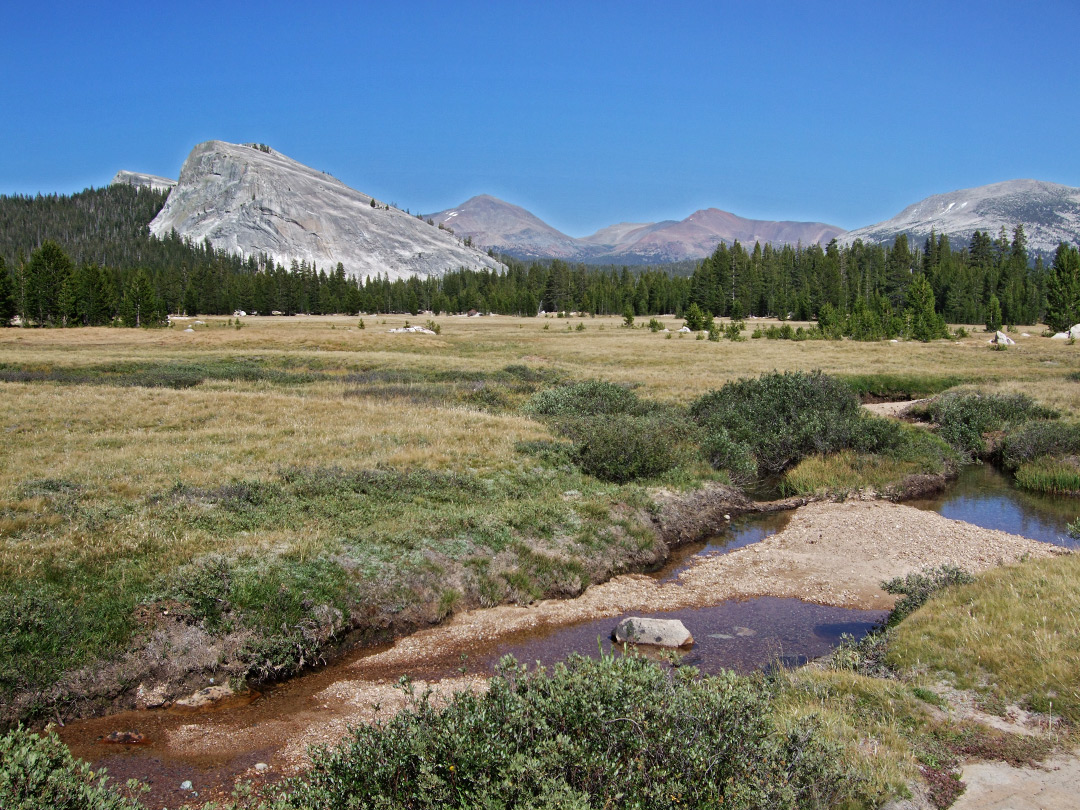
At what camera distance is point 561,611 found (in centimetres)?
1324

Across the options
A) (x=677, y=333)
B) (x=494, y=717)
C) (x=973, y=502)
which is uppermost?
(x=677, y=333)

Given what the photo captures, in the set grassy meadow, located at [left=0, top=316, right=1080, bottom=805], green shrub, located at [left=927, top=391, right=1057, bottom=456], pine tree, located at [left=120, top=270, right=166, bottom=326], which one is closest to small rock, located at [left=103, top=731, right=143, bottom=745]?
grassy meadow, located at [left=0, top=316, right=1080, bottom=805]

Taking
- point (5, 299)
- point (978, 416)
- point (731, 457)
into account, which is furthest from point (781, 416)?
point (5, 299)

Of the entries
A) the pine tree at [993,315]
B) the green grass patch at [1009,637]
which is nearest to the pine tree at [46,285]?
the green grass patch at [1009,637]

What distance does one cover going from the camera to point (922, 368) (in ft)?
150

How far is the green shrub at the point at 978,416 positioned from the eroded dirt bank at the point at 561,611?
941cm

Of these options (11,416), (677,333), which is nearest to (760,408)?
(11,416)

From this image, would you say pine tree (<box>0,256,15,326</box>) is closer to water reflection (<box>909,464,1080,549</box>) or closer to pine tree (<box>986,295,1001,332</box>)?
water reflection (<box>909,464,1080,549</box>)

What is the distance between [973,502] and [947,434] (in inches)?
279

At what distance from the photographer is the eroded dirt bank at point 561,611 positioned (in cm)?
855

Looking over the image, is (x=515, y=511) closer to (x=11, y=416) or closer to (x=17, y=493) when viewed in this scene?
(x=17, y=493)

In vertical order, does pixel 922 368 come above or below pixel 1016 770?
above

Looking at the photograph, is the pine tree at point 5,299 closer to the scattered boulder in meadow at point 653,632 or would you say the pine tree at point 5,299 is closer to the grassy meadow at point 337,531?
the grassy meadow at point 337,531

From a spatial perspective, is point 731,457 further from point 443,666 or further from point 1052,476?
point 443,666
